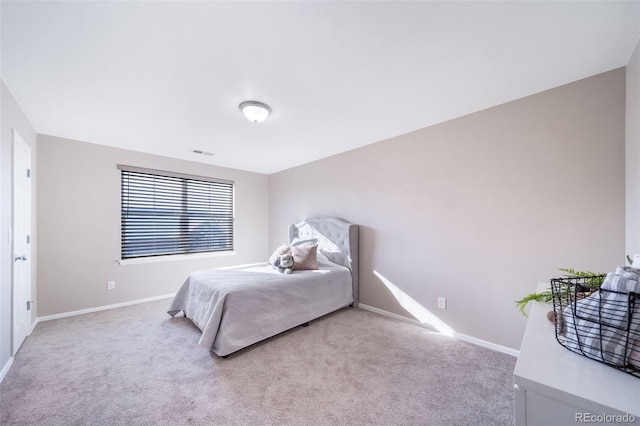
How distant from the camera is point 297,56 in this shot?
1.68 meters

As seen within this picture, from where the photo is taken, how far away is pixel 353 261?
351cm

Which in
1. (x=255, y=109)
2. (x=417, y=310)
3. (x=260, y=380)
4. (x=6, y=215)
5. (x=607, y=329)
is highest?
(x=255, y=109)

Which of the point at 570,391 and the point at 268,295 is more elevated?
the point at 570,391

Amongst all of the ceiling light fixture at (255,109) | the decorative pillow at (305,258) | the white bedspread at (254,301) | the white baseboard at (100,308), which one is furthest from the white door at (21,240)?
the decorative pillow at (305,258)

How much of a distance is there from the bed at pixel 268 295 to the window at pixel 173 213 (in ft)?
4.60

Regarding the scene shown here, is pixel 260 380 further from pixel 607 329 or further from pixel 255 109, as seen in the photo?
pixel 255 109

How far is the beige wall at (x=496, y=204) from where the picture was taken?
6.32 feet

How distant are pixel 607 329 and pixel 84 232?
485 cm

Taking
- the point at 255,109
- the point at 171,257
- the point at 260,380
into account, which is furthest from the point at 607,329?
the point at 171,257

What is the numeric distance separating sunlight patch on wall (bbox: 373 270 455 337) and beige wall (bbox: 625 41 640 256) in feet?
5.34

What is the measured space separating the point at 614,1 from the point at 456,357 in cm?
264

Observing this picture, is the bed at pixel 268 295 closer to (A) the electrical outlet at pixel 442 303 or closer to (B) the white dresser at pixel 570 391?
(A) the electrical outlet at pixel 442 303

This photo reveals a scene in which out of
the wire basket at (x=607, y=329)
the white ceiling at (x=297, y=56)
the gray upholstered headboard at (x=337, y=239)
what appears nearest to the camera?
the wire basket at (x=607, y=329)

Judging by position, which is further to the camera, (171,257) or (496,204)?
(171,257)
